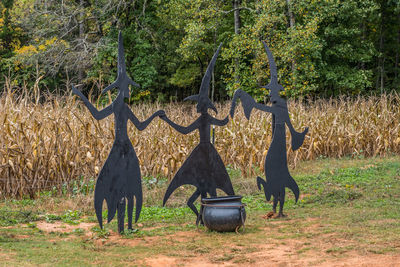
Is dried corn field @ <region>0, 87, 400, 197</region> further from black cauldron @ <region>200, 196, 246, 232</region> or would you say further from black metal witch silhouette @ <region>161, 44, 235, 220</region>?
black cauldron @ <region>200, 196, 246, 232</region>

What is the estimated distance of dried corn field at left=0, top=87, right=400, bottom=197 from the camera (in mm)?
10094

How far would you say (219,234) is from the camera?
7328 millimetres

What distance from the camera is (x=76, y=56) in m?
25.2

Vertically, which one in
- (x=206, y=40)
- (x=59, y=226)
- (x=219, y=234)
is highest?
(x=206, y=40)

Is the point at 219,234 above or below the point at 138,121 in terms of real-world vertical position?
below

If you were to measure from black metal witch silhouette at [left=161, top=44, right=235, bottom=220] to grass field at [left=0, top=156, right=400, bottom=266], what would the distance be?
737 mm

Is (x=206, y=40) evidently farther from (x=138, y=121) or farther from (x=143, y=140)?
(x=138, y=121)

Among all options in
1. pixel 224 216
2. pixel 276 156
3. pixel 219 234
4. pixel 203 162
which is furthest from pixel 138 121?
pixel 276 156

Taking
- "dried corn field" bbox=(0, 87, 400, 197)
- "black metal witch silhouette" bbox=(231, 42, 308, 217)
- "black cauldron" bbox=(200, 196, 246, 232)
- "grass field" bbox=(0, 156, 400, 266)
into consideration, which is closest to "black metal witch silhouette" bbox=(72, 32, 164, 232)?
"grass field" bbox=(0, 156, 400, 266)

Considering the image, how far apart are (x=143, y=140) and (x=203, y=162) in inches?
153

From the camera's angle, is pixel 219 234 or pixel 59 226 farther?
pixel 59 226

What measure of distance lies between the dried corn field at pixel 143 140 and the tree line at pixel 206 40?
18.2 ft

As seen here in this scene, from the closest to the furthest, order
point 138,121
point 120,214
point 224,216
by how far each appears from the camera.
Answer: point 224,216 → point 120,214 → point 138,121

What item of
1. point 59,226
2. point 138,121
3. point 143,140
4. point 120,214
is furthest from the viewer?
point 143,140
